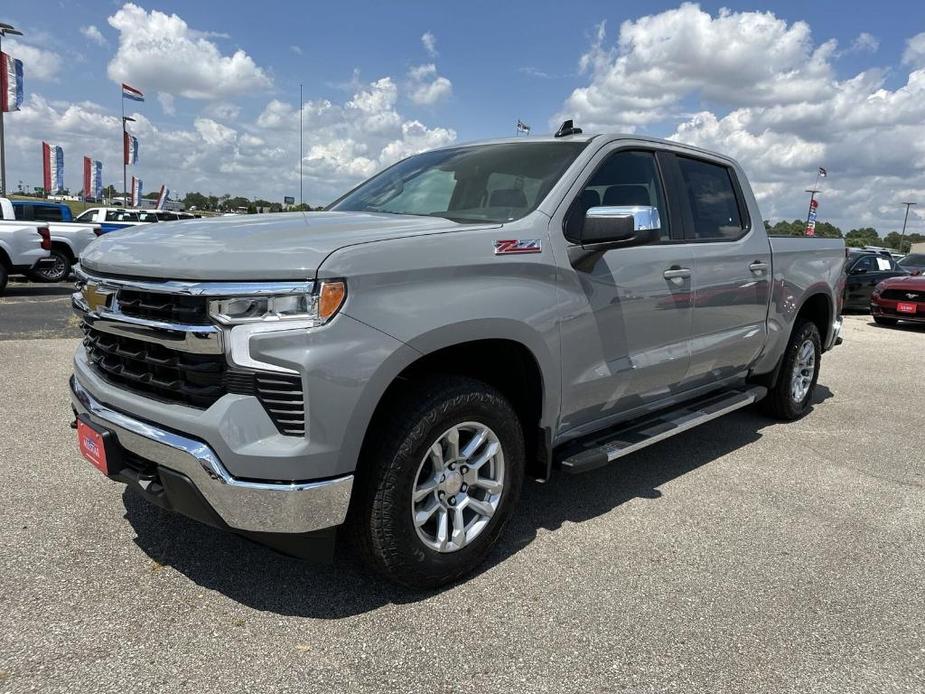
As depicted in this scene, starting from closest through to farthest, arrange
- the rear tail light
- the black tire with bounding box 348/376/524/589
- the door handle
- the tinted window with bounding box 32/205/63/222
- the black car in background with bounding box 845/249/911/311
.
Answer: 1. the black tire with bounding box 348/376/524/589
2. the door handle
3. the rear tail light
4. the black car in background with bounding box 845/249/911/311
5. the tinted window with bounding box 32/205/63/222

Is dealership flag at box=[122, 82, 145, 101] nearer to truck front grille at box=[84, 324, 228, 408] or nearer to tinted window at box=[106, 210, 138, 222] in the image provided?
tinted window at box=[106, 210, 138, 222]

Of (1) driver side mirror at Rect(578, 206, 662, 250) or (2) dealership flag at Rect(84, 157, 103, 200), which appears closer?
(1) driver side mirror at Rect(578, 206, 662, 250)

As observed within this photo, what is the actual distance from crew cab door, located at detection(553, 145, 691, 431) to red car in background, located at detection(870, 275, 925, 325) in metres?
11.3

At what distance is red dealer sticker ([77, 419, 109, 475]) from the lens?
265cm

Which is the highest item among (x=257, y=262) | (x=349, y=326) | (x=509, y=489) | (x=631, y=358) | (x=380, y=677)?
(x=257, y=262)

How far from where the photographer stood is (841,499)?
13.2 feet

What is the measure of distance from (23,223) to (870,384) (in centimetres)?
1451

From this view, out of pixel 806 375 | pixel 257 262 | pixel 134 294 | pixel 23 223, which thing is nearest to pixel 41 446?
pixel 134 294

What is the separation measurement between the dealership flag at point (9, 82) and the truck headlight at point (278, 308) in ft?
87.5

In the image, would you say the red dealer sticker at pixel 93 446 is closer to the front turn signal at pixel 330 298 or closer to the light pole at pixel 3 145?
the front turn signal at pixel 330 298

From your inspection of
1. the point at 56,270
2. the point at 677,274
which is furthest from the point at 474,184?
the point at 56,270

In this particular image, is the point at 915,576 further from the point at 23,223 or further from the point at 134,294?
the point at 23,223

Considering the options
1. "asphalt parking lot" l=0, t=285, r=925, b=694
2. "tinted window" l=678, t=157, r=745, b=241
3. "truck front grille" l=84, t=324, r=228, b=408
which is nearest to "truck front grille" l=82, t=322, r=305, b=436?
"truck front grille" l=84, t=324, r=228, b=408

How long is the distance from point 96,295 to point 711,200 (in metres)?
3.59
